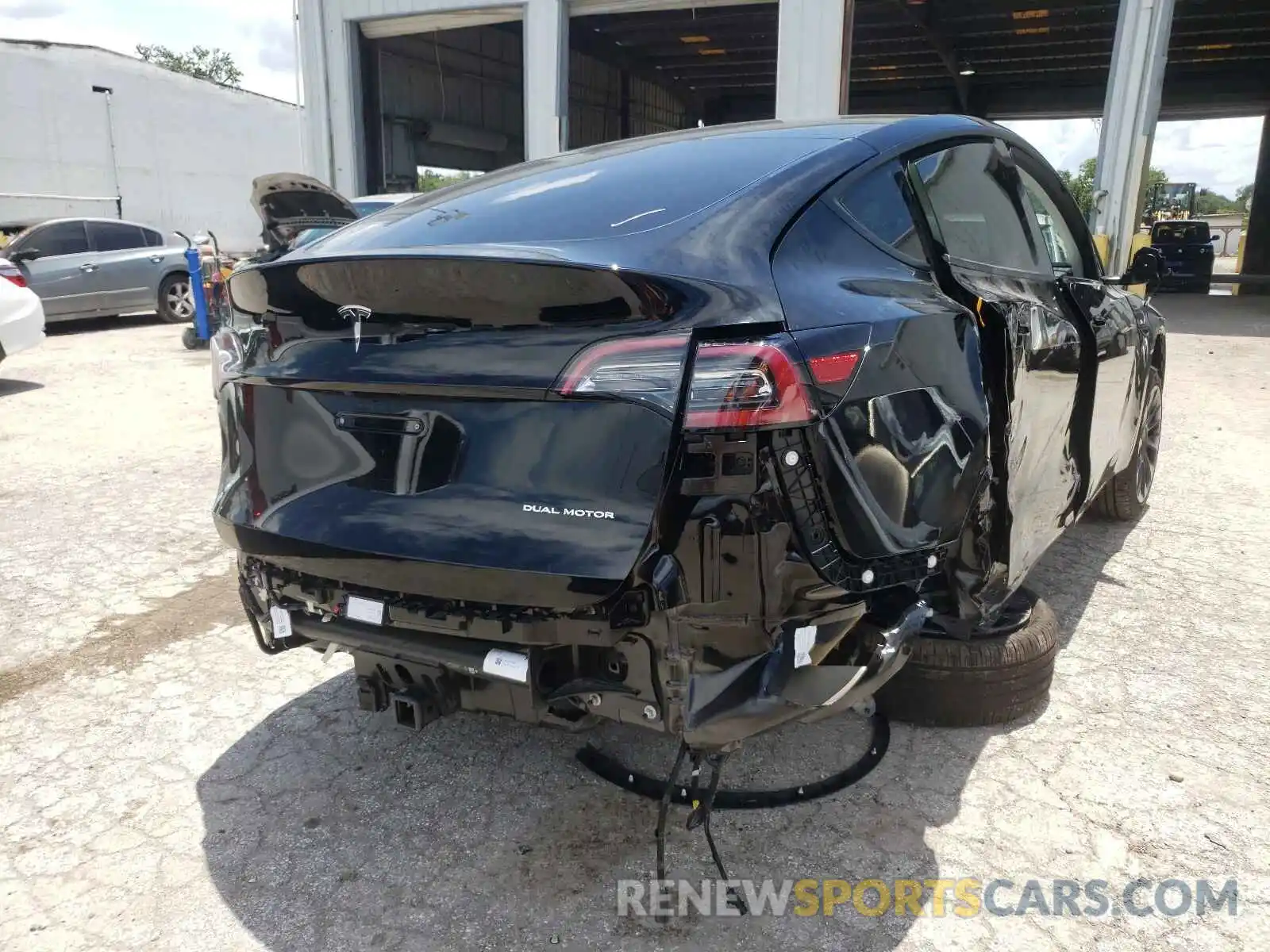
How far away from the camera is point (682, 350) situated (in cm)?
184

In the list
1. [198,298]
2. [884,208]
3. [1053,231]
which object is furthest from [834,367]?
[198,298]

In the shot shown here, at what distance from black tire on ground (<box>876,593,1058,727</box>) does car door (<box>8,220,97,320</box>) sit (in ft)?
42.9

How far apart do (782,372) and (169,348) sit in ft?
37.6

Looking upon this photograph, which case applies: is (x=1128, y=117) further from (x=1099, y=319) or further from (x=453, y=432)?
(x=453, y=432)

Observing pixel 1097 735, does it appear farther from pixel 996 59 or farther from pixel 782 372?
pixel 996 59

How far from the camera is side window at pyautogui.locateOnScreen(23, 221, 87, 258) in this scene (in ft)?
40.8

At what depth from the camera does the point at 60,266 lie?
12.6 metres

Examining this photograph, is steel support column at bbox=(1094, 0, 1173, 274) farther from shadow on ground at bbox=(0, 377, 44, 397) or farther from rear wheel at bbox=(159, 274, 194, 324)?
rear wheel at bbox=(159, 274, 194, 324)

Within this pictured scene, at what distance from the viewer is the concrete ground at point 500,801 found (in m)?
2.11

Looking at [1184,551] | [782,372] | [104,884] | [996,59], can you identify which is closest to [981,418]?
[782,372]

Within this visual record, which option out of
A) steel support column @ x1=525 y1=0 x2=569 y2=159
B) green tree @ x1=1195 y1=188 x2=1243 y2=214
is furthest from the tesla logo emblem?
green tree @ x1=1195 y1=188 x2=1243 y2=214

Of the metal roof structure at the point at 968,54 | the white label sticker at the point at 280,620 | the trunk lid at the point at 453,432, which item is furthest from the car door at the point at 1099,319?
the metal roof structure at the point at 968,54

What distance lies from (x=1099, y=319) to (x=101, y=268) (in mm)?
13287

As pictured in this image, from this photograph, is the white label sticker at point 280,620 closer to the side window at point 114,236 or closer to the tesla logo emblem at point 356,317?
the tesla logo emblem at point 356,317
